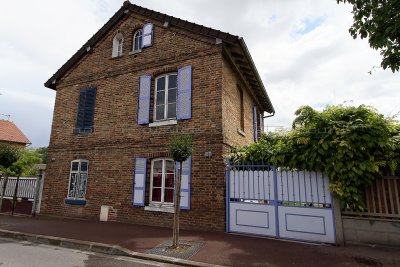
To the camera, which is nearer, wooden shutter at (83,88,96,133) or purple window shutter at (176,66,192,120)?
purple window shutter at (176,66,192,120)

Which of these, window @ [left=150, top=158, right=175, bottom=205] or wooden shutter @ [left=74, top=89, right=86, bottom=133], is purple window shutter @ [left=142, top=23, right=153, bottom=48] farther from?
window @ [left=150, top=158, right=175, bottom=205]

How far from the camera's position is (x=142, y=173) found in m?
8.83

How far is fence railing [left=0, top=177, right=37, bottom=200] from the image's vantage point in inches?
440

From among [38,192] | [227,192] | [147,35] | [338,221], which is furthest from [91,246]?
[147,35]

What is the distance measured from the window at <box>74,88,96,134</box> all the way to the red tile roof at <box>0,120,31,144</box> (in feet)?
75.6

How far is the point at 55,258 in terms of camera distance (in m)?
5.35

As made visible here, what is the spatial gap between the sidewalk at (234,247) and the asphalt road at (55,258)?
1.78 ft

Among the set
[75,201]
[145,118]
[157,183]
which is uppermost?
[145,118]

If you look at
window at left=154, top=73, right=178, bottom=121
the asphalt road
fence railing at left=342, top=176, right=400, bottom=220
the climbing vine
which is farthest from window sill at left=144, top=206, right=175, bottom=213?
fence railing at left=342, top=176, right=400, bottom=220

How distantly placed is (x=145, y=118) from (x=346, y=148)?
6345 mm

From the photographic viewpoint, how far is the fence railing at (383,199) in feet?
19.3

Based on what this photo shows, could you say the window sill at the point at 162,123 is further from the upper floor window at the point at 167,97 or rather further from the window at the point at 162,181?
the window at the point at 162,181

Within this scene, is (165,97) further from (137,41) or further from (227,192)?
(227,192)

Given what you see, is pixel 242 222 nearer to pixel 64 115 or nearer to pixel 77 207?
pixel 77 207
